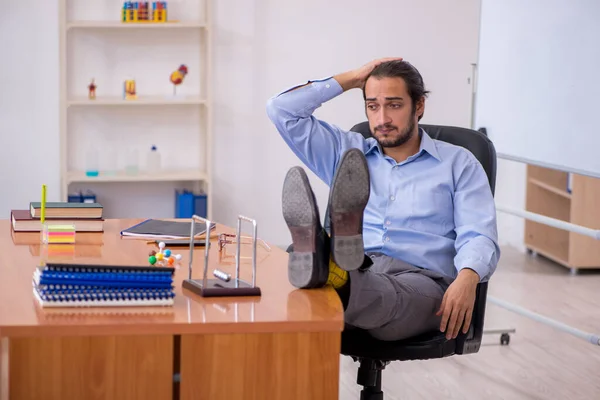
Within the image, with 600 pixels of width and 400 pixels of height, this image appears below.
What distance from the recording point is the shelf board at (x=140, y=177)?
479 centimetres

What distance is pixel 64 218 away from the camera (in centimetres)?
250

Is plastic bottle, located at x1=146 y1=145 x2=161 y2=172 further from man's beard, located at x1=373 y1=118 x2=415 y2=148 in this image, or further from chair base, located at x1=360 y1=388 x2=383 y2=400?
chair base, located at x1=360 y1=388 x2=383 y2=400

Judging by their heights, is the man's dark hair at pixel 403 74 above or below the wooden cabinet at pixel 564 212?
above

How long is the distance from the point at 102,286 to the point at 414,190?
1.08m

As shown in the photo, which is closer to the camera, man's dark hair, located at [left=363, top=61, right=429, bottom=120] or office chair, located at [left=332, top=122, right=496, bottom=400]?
office chair, located at [left=332, top=122, right=496, bottom=400]

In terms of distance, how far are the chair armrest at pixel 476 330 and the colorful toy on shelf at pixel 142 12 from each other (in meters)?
2.84

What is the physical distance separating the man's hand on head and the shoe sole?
699mm

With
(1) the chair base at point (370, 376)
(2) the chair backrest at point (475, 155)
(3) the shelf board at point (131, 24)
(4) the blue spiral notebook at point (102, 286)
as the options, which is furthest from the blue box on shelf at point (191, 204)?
(4) the blue spiral notebook at point (102, 286)

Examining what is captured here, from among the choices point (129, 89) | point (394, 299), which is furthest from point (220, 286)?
point (129, 89)

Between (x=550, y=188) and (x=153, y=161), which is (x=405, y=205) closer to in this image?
(x=153, y=161)

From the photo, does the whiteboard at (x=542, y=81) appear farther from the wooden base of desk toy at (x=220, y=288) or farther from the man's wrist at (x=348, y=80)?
the wooden base of desk toy at (x=220, y=288)

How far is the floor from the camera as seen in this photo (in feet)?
10.7

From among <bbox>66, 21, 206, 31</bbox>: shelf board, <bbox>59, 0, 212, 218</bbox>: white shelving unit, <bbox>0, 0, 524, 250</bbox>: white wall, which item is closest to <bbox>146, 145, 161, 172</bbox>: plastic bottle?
<bbox>59, 0, 212, 218</bbox>: white shelving unit

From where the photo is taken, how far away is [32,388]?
1653 mm
